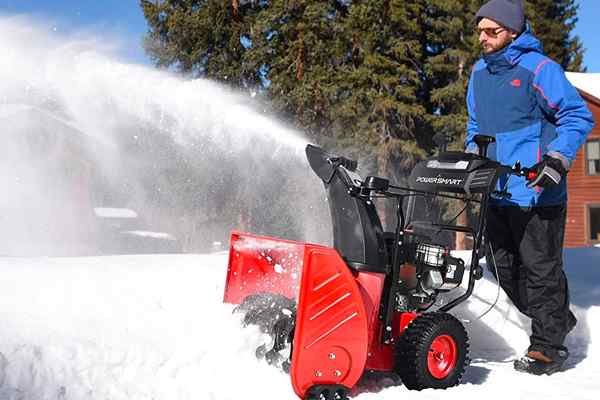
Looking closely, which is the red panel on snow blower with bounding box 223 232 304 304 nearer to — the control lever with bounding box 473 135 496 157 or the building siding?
the control lever with bounding box 473 135 496 157

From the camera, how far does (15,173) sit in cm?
1562

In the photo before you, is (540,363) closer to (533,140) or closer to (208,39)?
(533,140)

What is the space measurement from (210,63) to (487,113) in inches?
775

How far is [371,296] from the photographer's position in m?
3.25

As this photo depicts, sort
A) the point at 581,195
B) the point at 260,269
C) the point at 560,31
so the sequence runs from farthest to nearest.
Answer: the point at 560,31
the point at 581,195
the point at 260,269

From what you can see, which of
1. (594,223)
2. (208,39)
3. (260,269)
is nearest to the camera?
(260,269)

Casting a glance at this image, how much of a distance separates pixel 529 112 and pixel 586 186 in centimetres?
2313

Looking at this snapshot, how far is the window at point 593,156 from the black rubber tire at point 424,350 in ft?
76.7

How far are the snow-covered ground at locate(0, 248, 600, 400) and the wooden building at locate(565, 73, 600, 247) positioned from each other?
72.5 ft

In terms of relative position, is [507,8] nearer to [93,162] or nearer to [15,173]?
[15,173]

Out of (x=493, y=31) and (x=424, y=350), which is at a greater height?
(x=493, y=31)

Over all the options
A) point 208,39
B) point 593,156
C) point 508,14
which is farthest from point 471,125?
point 593,156

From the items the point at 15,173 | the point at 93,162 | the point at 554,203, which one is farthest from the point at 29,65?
the point at 93,162

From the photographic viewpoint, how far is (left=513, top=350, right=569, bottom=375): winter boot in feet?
12.3
